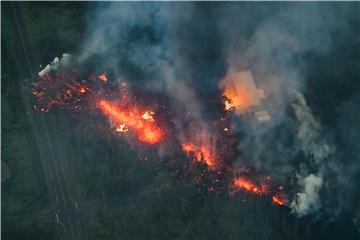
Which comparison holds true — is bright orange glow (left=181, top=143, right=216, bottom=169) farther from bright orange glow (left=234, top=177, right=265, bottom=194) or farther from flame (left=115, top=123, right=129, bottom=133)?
flame (left=115, top=123, right=129, bottom=133)

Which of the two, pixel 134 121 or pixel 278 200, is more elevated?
pixel 134 121

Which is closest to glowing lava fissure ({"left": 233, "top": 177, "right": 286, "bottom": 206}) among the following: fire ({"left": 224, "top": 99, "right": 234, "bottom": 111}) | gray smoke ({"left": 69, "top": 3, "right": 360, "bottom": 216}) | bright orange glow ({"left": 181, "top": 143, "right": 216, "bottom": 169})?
gray smoke ({"left": 69, "top": 3, "right": 360, "bottom": 216})

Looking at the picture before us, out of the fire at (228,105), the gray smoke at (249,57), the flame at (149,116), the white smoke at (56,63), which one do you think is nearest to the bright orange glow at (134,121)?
the flame at (149,116)

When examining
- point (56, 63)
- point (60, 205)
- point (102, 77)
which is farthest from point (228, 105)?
point (60, 205)

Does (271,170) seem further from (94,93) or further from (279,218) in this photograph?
(94,93)

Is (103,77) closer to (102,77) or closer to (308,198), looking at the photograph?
(102,77)

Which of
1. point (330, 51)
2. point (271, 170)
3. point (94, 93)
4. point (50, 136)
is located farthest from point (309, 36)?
point (50, 136)
